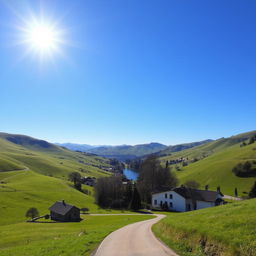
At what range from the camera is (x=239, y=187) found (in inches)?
4099

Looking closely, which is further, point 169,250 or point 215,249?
point 169,250

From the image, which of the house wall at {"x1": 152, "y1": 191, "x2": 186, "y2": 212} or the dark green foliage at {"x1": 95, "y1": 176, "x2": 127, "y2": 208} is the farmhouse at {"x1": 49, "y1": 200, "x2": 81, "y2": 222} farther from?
the house wall at {"x1": 152, "y1": 191, "x2": 186, "y2": 212}

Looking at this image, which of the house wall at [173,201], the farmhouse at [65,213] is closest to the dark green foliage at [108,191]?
the house wall at [173,201]

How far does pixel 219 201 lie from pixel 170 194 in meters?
15.6

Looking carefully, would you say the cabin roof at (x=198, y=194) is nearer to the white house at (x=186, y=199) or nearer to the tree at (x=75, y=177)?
the white house at (x=186, y=199)

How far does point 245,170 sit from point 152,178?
4987 centimetres

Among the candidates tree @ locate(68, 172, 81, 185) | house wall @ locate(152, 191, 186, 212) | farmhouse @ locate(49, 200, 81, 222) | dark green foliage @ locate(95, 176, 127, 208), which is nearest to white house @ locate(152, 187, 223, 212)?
house wall @ locate(152, 191, 186, 212)

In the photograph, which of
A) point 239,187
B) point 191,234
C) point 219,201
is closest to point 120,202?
point 219,201

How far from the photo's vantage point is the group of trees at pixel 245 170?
112 metres

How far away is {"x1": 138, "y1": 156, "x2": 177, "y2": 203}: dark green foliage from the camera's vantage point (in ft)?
303

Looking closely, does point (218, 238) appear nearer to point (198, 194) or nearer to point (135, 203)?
point (135, 203)

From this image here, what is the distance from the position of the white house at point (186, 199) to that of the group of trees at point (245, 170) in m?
40.5

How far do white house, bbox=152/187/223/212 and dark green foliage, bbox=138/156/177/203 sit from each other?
Result: 30.4 ft

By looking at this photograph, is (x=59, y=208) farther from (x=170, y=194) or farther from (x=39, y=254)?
(x=39, y=254)
